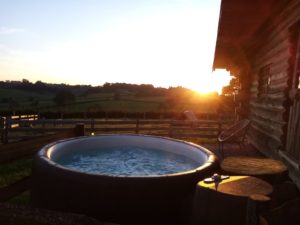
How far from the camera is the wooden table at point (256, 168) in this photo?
462 centimetres

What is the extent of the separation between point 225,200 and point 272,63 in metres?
5.57

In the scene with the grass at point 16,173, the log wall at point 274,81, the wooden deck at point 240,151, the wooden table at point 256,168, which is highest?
the log wall at point 274,81

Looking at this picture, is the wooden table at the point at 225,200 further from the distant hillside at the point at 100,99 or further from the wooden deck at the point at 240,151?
the distant hillside at the point at 100,99

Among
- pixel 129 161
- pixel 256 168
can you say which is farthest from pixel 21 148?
pixel 129 161

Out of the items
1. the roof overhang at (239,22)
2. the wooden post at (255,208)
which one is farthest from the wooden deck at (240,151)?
the wooden post at (255,208)

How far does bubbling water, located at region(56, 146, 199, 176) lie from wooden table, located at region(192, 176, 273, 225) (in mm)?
3956

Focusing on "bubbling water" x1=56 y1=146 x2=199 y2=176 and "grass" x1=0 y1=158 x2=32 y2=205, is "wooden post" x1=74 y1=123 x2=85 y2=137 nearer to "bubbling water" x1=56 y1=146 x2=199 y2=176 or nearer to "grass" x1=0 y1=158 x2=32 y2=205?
"bubbling water" x1=56 y1=146 x2=199 y2=176

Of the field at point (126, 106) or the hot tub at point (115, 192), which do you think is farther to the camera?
the field at point (126, 106)

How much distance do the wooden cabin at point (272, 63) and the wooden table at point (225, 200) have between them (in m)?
1.79

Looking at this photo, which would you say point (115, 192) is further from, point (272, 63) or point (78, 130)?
point (272, 63)

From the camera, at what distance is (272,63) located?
26.1ft

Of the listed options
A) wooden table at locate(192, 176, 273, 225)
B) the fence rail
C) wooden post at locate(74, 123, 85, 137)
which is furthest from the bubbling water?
wooden table at locate(192, 176, 273, 225)

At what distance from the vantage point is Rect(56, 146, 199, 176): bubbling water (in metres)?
8.09

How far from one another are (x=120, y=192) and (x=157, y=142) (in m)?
4.77
